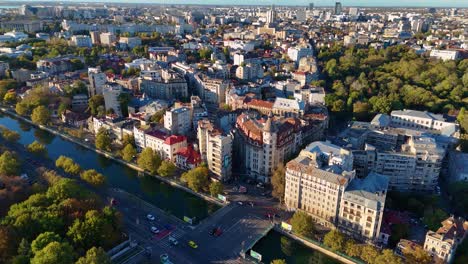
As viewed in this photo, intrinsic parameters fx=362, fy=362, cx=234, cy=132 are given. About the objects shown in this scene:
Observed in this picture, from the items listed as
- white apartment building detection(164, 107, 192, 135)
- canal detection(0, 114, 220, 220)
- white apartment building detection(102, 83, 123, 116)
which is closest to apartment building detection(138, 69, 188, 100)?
white apartment building detection(102, 83, 123, 116)

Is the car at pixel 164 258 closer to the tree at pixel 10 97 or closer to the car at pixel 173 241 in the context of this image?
the car at pixel 173 241

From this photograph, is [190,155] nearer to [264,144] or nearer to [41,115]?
[264,144]

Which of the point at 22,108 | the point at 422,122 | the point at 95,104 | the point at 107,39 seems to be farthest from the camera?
the point at 107,39

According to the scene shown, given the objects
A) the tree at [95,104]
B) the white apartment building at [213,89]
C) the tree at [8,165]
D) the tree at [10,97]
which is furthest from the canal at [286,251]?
the tree at [10,97]

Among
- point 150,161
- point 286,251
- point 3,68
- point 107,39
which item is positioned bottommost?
point 286,251

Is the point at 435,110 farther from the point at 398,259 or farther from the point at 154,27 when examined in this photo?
the point at 154,27

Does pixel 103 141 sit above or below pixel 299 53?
below

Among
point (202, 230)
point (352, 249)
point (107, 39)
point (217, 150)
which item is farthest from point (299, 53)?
point (352, 249)

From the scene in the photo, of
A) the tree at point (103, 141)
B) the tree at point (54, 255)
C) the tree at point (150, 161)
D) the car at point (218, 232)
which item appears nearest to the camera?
the tree at point (54, 255)
